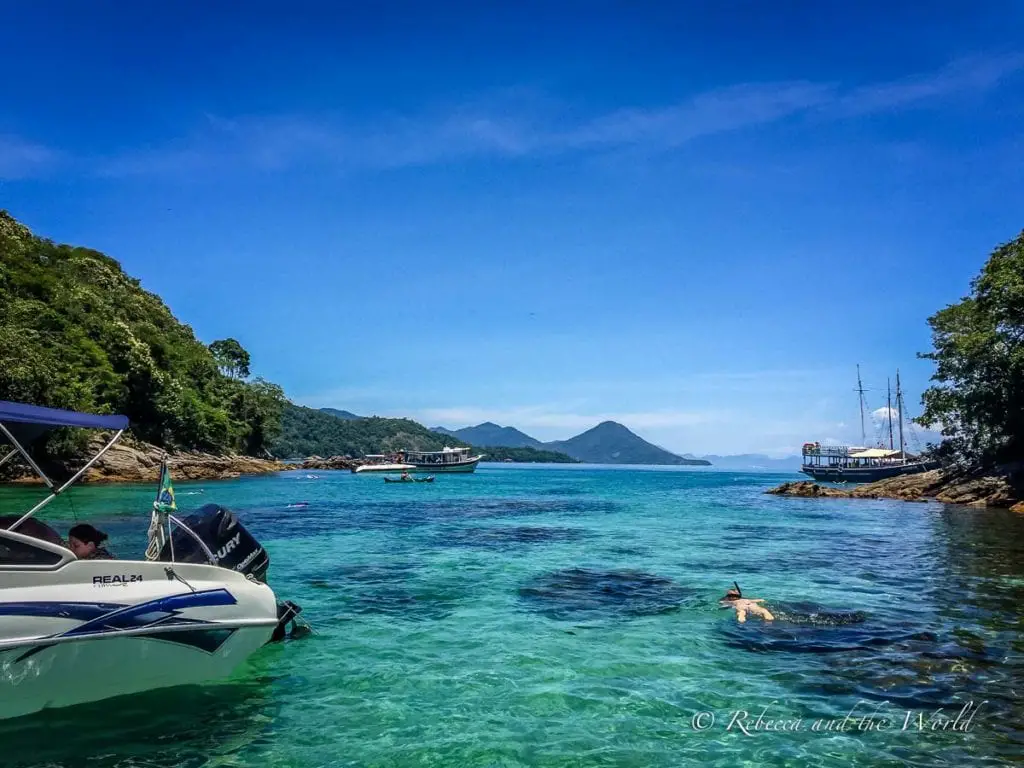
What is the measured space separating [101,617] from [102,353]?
5797 cm

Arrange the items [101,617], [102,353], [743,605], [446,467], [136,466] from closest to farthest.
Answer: [101,617] < [743,605] < [136,466] < [102,353] < [446,467]

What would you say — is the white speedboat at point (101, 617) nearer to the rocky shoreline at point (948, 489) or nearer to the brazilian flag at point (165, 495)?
the brazilian flag at point (165, 495)

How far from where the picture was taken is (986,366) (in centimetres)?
4059

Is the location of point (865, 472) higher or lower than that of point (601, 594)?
lower

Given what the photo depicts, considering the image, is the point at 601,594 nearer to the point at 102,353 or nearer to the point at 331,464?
the point at 102,353

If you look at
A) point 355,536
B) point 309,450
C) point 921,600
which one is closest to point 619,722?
point 921,600

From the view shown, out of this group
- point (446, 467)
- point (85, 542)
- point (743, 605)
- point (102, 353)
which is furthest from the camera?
point (446, 467)

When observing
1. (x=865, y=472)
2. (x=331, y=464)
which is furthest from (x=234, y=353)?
(x=865, y=472)

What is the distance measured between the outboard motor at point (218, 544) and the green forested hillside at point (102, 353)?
40.4 meters

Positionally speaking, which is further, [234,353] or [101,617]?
[234,353]

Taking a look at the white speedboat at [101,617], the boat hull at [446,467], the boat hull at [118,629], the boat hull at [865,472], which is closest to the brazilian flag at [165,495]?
the white speedboat at [101,617]

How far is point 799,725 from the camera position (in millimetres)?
7180

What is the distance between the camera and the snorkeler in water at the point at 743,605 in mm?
11789

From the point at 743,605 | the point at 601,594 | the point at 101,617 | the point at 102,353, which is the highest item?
the point at 102,353
